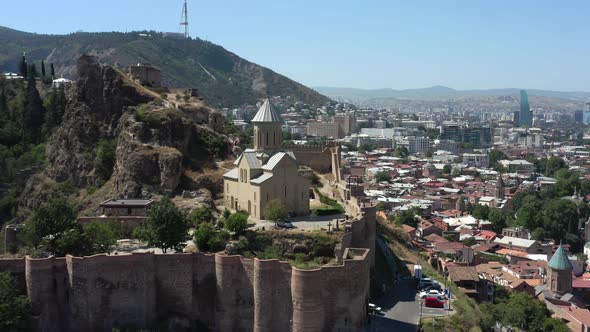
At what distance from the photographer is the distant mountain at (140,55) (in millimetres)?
155250

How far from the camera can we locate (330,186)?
41656mm

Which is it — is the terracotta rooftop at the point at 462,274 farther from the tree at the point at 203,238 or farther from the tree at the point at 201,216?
the tree at the point at 203,238

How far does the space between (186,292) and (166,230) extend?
3.40m

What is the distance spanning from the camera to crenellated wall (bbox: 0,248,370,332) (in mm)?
23641

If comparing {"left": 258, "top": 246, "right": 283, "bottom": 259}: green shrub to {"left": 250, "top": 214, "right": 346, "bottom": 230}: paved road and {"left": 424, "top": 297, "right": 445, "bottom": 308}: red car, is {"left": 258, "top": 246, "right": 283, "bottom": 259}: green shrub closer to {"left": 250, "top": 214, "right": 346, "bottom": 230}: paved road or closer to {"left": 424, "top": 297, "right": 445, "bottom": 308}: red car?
{"left": 250, "top": 214, "right": 346, "bottom": 230}: paved road

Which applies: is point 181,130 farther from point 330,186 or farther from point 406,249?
point 406,249

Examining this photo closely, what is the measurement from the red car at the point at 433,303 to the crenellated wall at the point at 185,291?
225 inches

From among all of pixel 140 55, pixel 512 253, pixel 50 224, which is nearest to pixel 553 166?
pixel 512 253

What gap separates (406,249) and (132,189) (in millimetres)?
18116

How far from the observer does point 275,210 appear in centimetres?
3084

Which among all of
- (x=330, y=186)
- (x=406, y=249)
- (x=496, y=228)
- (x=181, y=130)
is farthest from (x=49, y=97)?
(x=496, y=228)

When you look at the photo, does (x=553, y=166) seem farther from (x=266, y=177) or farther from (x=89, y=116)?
(x=266, y=177)

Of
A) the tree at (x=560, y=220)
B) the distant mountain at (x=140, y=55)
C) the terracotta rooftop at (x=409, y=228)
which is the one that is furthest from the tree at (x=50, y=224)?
the distant mountain at (x=140, y=55)

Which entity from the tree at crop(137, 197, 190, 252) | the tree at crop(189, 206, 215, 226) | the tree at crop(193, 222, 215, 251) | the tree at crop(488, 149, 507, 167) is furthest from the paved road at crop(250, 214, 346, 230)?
the tree at crop(488, 149, 507, 167)
